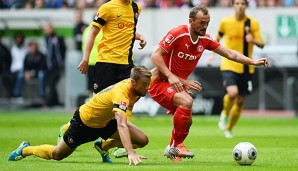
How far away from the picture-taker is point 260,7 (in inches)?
1060

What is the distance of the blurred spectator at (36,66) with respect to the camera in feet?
90.6

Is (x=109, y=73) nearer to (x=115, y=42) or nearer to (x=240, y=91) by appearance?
(x=115, y=42)

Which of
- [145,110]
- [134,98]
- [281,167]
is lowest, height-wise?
[145,110]

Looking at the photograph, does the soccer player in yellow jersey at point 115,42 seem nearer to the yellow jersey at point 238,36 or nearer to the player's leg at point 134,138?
the player's leg at point 134,138

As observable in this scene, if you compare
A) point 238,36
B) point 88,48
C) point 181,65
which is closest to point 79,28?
point 238,36

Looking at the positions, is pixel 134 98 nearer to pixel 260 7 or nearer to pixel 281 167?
pixel 281 167

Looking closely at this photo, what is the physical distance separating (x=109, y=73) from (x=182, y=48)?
163 centimetres

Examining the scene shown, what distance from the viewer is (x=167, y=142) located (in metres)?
15.7

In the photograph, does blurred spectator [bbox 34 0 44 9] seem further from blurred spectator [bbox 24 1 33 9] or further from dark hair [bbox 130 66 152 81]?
dark hair [bbox 130 66 152 81]

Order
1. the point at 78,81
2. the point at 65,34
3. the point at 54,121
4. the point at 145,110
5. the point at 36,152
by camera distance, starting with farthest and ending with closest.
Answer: the point at 65,34 → the point at 78,81 → the point at 145,110 → the point at 54,121 → the point at 36,152

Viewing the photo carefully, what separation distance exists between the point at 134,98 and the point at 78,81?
15.3 m

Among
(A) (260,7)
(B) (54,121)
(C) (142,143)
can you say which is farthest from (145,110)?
(C) (142,143)

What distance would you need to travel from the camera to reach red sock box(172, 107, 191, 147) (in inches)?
461

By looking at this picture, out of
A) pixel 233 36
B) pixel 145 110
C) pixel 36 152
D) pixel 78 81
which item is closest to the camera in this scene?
pixel 36 152
